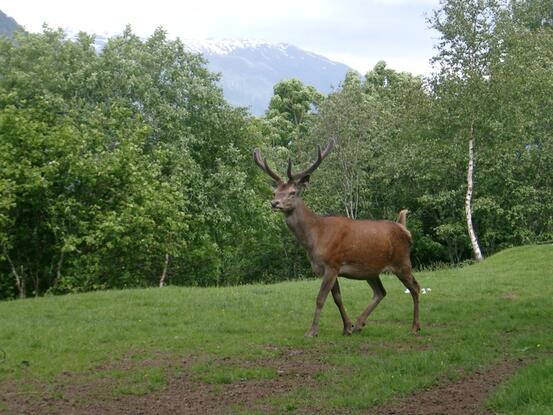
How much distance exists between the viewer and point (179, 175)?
31000mm

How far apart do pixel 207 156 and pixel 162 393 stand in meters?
28.8

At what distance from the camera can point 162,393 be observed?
349 inches

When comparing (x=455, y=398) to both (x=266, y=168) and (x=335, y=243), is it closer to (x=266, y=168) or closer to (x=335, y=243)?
(x=335, y=243)

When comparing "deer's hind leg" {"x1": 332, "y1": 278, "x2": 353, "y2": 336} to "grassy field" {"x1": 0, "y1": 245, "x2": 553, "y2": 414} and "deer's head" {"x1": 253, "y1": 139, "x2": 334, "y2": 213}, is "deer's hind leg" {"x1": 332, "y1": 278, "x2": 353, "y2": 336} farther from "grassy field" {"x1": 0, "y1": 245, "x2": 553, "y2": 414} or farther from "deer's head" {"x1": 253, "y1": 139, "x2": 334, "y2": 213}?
"deer's head" {"x1": 253, "y1": 139, "x2": 334, "y2": 213}

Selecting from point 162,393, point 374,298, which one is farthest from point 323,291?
point 162,393

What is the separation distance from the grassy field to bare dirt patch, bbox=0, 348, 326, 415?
0.28 ft

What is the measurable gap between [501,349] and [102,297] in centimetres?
1056

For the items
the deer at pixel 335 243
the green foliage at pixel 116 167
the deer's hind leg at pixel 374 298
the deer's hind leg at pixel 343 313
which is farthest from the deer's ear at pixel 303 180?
the green foliage at pixel 116 167

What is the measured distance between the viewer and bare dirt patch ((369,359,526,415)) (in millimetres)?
7590

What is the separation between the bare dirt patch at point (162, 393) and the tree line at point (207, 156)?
439 inches

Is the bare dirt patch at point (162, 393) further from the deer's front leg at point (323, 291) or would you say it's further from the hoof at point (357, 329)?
the hoof at point (357, 329)

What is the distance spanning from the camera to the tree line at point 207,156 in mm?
22000

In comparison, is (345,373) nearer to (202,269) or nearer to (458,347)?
(458,347)

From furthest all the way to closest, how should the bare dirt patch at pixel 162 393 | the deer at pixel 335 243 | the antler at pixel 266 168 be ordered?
the antler at pixel 266 168 < the deer at pixel 335 243 < the bare dirt patch at pixel 162 393
